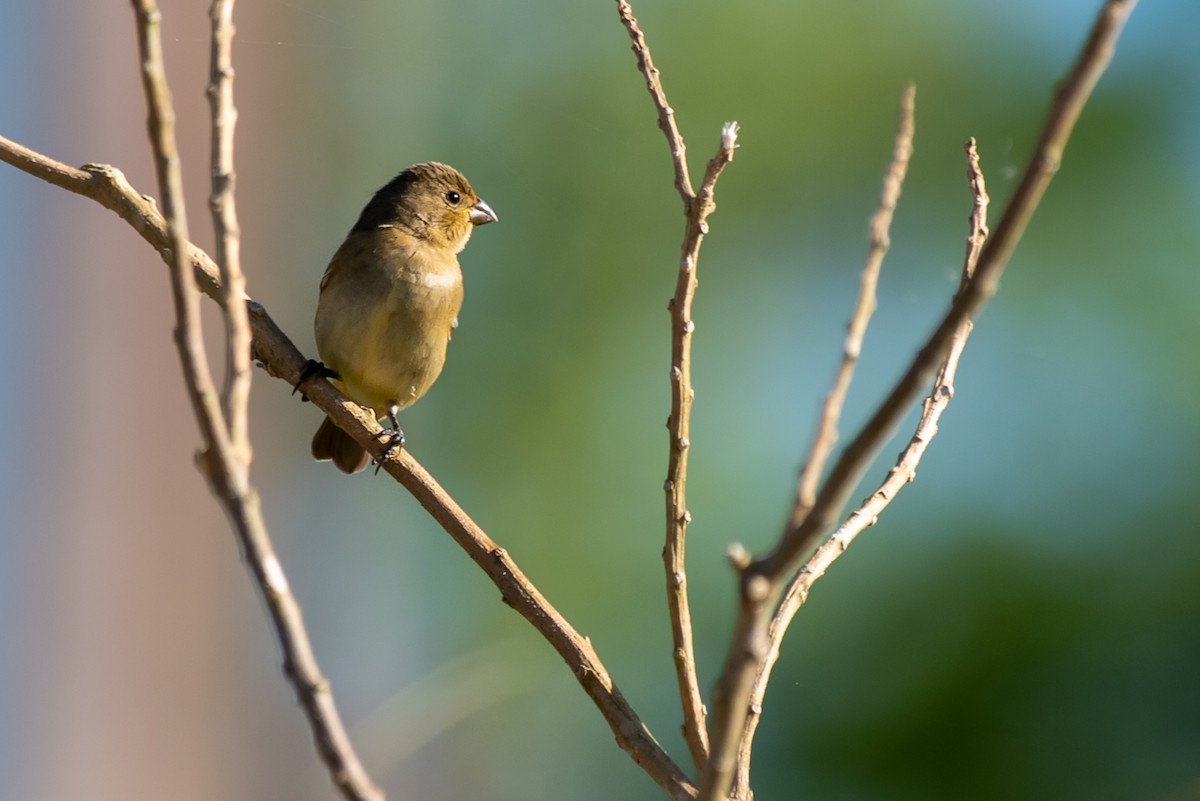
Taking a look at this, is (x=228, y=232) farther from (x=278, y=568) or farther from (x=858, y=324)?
(x=858, y=324)

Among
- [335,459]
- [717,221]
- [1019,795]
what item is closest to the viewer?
[335,459]

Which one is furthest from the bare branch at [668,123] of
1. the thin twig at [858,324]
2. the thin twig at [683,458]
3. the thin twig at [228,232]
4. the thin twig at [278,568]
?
the thin twig at [228,232]

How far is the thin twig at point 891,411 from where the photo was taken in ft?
4.10

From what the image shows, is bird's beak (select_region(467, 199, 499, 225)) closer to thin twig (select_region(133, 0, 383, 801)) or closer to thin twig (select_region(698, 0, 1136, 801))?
thin twig (select_region(133, 0, 383, 801))

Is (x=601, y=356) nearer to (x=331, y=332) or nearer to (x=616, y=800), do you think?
(x=616, y=800)

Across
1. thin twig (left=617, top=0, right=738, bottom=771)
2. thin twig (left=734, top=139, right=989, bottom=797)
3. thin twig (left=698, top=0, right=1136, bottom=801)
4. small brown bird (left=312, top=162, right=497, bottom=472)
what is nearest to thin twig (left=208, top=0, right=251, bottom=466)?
thin twig (left=698, top=0, right=1136, bottom=801)

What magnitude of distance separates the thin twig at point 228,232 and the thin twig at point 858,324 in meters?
0.60

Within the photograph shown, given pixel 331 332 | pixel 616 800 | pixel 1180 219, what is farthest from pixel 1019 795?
pixel 331 332

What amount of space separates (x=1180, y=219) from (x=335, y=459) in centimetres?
608

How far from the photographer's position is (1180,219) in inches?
344

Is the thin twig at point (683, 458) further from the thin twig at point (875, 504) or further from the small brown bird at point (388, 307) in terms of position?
the small brown bird at point (388, 307)

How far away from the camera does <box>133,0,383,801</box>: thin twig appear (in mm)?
1363

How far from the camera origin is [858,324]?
1.52m

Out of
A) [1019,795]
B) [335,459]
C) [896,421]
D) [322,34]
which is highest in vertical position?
[322,34]
